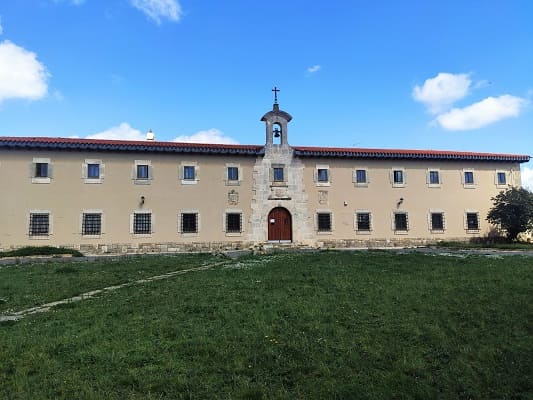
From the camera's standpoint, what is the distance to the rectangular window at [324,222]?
27828 mm

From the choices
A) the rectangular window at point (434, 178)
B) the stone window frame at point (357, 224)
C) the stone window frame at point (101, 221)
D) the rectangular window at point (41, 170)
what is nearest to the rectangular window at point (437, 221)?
the rectangular window at point (434, 178)

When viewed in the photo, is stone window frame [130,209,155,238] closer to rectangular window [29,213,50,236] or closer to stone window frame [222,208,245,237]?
stone window frame [222,208,245,237]

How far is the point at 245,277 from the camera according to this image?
39.6 feet

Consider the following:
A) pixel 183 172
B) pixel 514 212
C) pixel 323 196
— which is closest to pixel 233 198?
pixel 183 172

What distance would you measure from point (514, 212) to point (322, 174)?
517 inches

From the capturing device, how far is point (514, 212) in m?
27.8

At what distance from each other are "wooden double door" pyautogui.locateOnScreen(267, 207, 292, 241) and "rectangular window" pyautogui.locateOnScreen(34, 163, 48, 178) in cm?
1398

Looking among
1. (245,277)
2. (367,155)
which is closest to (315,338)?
(245,277)

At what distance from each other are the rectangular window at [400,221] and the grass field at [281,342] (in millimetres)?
18161

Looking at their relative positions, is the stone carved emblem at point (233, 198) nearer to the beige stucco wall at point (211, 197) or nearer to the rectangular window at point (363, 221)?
the beige stucco wall at point (211, 197)

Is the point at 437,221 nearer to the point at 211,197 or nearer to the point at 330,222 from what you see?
the point at 330,222

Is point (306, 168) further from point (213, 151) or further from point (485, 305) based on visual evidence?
point (485, 305)

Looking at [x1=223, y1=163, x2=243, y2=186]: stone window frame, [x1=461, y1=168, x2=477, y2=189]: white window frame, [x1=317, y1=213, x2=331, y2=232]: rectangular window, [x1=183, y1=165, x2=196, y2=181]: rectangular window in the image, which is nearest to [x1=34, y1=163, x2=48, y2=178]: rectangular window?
[x1=183, y1=165, x2=196, y2=181]: rectangular window

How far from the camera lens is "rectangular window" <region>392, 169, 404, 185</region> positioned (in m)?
29.1
